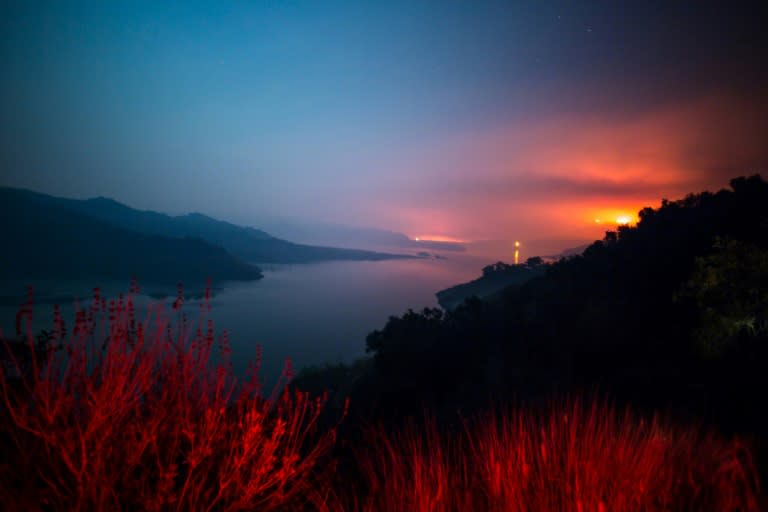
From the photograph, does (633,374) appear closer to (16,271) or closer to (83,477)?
(83,477)

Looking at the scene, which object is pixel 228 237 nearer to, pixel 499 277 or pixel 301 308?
pixel 301 308

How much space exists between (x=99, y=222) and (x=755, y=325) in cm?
12303

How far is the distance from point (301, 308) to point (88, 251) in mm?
51055

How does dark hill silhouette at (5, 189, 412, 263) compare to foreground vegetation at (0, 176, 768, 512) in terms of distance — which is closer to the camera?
foreground vegetation at (0, 176, 768, 512)

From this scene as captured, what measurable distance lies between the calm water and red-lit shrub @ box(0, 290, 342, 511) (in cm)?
3095

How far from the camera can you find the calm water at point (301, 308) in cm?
5200

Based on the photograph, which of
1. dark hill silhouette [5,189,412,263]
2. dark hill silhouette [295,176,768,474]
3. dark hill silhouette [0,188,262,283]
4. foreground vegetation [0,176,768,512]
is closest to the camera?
foreground vegetation [0,176,768,512]

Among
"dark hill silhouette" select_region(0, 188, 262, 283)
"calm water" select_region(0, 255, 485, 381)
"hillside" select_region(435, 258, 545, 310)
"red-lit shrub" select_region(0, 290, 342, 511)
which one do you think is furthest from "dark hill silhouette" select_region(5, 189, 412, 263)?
"red-lit shrub" select_region(0, 290, 342, 511)

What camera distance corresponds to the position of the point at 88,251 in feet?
260

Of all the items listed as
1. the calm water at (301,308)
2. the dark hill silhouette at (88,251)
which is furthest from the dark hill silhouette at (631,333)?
the dark hill silhouette at (88,251)

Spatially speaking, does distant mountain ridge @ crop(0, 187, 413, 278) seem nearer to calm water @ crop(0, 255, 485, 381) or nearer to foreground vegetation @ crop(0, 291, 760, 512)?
calm water @ crop(0, 255, 485, 381)

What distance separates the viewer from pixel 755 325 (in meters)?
10.9

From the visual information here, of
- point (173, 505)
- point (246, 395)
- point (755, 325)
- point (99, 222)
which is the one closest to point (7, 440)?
point (173, 505)

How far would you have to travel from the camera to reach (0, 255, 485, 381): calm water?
171 ft
